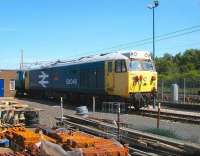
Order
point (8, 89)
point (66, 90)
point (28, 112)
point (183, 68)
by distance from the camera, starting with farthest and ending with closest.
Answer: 1. point (183, 68)
2. point (8, 89)
3. point (66, 90)
4. point (28, 112)

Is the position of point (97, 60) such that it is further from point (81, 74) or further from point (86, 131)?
point (86, 131)

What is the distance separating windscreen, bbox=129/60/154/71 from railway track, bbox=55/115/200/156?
10.3 m

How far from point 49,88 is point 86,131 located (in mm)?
23124

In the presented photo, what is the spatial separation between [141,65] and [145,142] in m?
14.9

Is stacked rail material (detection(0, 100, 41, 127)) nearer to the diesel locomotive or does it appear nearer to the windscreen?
the diesel locomotive

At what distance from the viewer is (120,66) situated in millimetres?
27391

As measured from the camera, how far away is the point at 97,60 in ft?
97.9

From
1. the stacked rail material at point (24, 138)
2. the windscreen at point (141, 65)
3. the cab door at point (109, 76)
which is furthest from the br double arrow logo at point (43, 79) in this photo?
the stacked rail material at point (24, 138)

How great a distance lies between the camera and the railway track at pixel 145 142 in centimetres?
1164

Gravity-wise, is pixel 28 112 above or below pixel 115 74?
below

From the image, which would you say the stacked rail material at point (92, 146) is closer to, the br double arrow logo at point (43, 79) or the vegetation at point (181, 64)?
the br double arrow logo at point (43, 79)

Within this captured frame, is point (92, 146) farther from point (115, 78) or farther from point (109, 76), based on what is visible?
point (109, 76)

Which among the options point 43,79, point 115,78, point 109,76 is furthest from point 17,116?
point 43,79

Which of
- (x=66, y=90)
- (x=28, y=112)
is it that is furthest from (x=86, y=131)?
(x=66, y=90)
